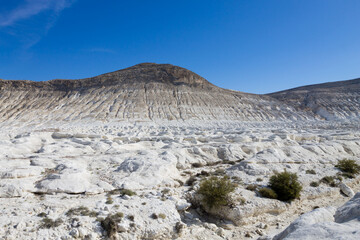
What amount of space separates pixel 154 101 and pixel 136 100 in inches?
199

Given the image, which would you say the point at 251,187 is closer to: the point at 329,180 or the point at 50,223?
the point at 329,180

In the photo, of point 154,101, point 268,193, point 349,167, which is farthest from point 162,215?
point 154,101

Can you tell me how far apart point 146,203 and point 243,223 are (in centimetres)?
383

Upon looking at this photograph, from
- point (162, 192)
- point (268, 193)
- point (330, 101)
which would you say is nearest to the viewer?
point (162, 192)

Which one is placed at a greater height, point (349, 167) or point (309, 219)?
point (309, 219)

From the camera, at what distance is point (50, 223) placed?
6.39m

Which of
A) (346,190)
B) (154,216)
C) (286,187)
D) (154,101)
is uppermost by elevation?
(154,101)

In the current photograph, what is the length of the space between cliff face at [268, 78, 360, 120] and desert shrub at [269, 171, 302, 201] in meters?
60.9

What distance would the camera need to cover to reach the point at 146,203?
8.01m

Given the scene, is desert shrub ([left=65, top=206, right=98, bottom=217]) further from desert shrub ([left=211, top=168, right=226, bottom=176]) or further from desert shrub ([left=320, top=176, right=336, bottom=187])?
desert shrub ([left=320, top=176, right=336, bottom=187])

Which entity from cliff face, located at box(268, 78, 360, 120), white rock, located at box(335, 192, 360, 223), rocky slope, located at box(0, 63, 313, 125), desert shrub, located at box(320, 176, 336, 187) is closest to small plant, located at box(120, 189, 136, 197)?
white rock, located at box(335, 192, 360, 223)

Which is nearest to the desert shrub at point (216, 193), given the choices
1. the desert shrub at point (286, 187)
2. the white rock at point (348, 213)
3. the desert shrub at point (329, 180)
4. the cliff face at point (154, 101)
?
the desert shrub at point (286, 187)

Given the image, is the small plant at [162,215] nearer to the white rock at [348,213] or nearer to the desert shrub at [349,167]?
the white rock at [348,213]

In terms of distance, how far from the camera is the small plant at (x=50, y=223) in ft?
20.7
